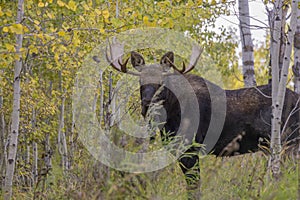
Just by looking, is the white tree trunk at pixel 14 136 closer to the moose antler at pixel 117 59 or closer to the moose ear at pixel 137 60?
the moose antler at pixel 117 59

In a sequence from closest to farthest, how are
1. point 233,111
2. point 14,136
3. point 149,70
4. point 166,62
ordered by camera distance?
point 14,136, point 149,70, point 166,62, point 233,111

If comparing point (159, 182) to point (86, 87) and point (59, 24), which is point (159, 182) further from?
point (59, 24)

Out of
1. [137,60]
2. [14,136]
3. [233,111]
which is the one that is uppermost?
[137,60]

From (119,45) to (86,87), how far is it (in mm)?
3410

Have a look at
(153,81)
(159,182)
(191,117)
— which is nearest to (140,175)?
(159,182)

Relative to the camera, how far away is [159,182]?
15.0 ft

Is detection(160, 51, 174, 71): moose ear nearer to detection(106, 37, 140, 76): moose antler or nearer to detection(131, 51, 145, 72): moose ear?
detection(131, 51, 145, 72): moose ear

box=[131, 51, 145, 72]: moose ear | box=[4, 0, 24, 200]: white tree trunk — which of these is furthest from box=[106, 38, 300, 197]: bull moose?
box=[4, 0, 24, 200]: white tree trunk

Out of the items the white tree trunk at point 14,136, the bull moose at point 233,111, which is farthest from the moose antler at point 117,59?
the white tree trunk at point 14,136

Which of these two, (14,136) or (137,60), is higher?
(137,60)

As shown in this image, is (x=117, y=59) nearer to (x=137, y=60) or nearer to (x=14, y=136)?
(x=137, y=60)

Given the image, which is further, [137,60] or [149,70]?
[137,60]

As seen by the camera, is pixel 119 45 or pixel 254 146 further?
pixel 119 45

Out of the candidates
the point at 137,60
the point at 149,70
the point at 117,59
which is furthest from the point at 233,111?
the point at 117,59
